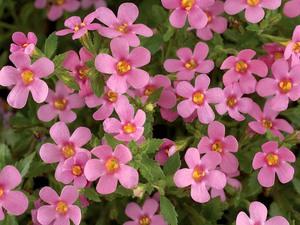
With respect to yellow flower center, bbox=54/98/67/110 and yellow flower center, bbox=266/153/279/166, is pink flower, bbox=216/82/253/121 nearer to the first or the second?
yellow flower center, bbox=266/153/279/166

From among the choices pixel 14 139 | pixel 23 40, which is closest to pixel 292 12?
pixel 23 40

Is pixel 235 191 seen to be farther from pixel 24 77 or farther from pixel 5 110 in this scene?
pixel 5 110

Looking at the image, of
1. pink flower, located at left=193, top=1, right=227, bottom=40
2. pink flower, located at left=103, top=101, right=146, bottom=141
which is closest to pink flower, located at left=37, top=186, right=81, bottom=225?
pink flower, located at left=103, top=101, right=146, bottom=141

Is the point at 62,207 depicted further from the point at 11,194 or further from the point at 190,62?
the point at 190,62

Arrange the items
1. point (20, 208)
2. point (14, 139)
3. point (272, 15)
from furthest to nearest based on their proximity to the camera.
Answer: point (14, 139) < point (272, 15) < point (20, 208)

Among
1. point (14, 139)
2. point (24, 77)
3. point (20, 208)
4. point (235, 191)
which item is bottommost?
point (14, 139)

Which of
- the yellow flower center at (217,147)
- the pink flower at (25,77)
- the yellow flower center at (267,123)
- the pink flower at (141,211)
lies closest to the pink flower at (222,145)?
the yellow flower center at (217,147)

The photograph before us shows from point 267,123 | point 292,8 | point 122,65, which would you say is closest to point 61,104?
point 122,65
